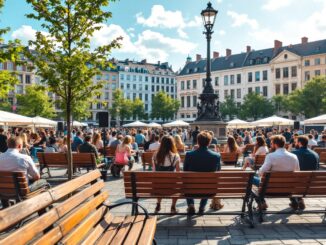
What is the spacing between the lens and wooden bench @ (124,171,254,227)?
6227mm

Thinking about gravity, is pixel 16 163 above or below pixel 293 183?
above

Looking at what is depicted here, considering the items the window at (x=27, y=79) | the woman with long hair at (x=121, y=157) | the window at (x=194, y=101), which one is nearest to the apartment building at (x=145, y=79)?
the window at (x=194, y=101)

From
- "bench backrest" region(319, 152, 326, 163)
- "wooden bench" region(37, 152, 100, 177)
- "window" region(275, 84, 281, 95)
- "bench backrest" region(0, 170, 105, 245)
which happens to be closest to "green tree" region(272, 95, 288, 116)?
"window" region(275, 84, 281, 95)

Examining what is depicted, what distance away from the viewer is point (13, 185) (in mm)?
6672

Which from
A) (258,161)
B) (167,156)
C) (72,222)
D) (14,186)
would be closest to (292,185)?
(167,156)

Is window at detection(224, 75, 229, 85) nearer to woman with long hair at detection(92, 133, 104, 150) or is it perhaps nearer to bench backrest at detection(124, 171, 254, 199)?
woman with long hair at detection(92, 133, 104, 150)

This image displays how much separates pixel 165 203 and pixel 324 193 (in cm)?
330

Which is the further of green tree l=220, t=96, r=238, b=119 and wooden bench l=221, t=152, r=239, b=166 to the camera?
green tree l=220, t=96, r=238, b=119

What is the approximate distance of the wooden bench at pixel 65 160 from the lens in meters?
12.0

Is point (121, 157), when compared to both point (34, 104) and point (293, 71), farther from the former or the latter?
point (293, 71)

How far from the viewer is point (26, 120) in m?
20.4

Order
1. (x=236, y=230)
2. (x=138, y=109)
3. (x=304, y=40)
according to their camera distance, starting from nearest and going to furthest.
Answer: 1. (x=236, y=230)
2. (x=304, y=40)
3. (x=138, y=109)

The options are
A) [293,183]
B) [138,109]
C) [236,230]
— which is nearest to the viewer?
[236,230]

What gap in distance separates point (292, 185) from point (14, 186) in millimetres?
4820
